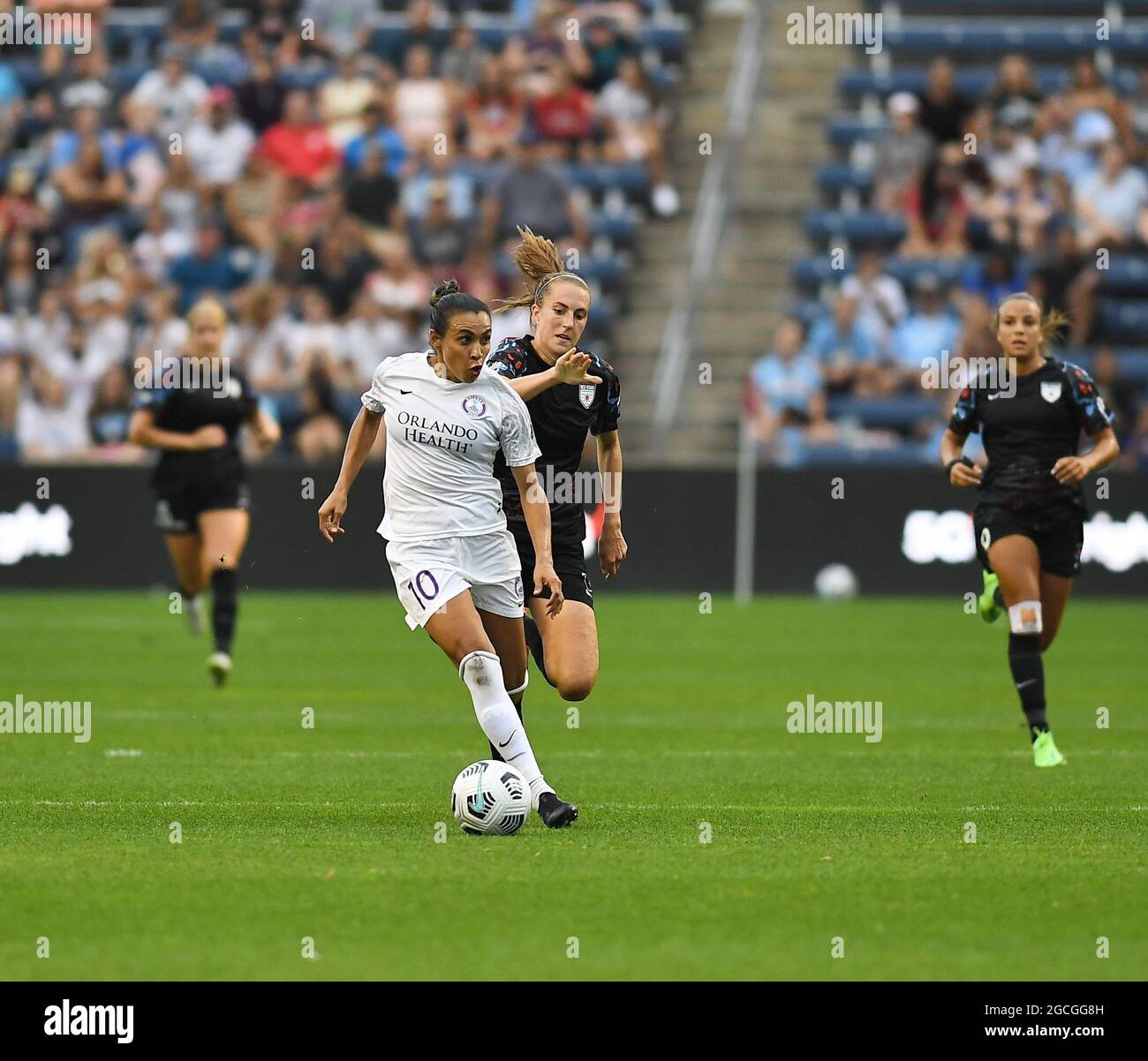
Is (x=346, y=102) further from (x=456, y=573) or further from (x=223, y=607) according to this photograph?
(x=456, y=573)

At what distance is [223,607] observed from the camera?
49.3 feet

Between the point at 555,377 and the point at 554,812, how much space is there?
1756 mm

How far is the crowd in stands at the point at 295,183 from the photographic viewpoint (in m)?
24.5

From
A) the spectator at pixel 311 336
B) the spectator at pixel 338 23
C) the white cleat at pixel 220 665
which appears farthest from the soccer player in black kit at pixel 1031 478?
the spectator at pixel 338 23

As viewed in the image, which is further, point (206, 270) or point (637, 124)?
point (637, 124)

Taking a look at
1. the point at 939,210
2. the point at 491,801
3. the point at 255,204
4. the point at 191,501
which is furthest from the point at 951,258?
the point at 491,801

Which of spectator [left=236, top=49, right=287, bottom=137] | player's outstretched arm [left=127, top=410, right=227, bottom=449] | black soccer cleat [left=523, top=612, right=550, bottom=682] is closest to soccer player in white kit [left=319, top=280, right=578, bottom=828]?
black soccer cleat [left=523, top=612, right=550, bottom=682]

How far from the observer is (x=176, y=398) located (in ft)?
51.1

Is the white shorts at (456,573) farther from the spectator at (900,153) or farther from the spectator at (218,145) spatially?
the spectator at (218,145)

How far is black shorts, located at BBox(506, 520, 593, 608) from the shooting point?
9.71 metres

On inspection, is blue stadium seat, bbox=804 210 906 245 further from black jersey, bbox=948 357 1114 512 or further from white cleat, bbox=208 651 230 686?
black jersey, bbox=948 357 1114 512

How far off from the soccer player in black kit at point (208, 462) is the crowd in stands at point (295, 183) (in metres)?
7.46

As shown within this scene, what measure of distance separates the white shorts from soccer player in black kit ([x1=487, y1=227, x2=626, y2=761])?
0.41 metres
